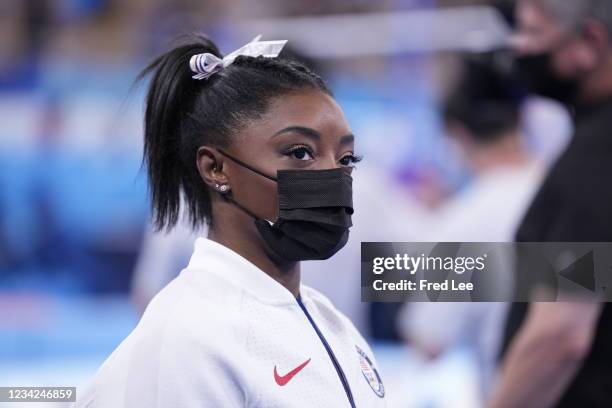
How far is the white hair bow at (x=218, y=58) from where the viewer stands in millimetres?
1406

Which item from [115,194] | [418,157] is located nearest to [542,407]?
[418,157]

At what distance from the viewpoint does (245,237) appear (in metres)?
1.35

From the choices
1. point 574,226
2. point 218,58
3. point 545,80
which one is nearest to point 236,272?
point 218,58

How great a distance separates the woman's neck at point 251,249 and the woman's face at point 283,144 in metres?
0.04

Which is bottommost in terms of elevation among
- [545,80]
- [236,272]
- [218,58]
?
[236,272]

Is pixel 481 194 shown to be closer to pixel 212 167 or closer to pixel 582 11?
pixel 582 11

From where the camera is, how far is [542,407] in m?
2.16

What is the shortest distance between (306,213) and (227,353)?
0.93ft

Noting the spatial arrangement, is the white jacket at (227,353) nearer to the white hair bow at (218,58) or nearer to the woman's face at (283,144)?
the woman's face at (283,144)

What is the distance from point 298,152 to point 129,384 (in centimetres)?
38

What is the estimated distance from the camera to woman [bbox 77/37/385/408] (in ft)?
3.87

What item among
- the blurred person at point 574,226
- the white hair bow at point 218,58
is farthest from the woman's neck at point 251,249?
the blurred person at point 574,226

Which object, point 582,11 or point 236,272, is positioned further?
point 582,11

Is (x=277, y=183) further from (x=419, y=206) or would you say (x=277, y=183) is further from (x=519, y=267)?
(x=419, y=206)
